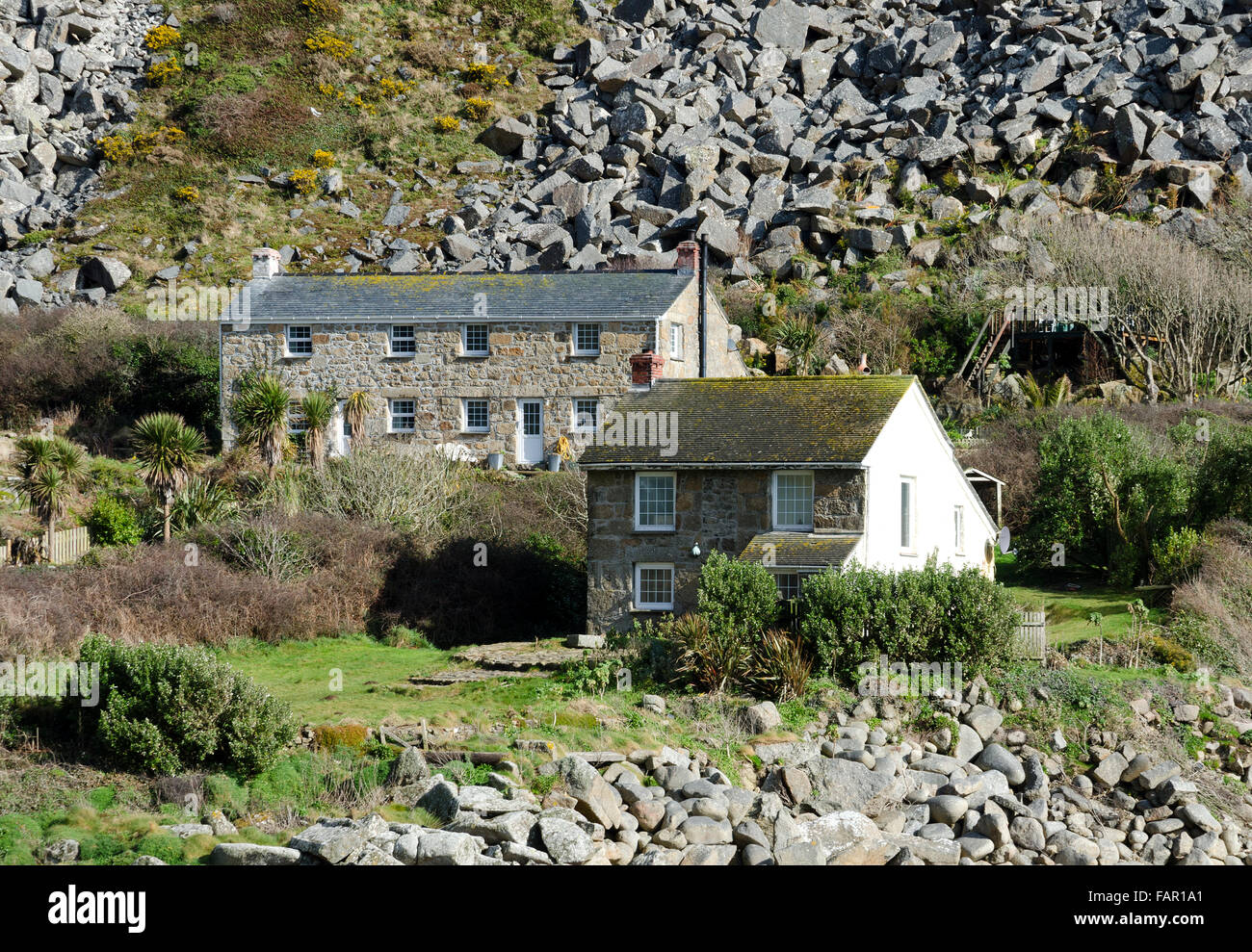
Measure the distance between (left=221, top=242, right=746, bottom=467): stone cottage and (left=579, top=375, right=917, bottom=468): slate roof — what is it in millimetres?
11778

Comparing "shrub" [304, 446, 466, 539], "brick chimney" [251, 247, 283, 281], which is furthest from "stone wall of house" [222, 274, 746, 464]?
"shrub" [304, 446, 466, 539]

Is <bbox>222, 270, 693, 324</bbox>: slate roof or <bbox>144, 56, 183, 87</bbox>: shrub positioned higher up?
<bbox>144, 56, 183, 87</bbox>: shrub

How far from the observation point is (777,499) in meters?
27.0

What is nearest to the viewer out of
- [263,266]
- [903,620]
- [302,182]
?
[903,620]

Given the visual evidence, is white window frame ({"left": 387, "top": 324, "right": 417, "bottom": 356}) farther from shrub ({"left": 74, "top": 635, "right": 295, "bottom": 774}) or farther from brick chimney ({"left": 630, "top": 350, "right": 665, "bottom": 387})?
shrub ({"left": 74, "top": 635, "right": 295, "bottom": 774})

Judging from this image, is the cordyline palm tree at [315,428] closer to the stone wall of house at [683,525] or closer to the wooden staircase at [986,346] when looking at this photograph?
the stone wall of house at [683,525]

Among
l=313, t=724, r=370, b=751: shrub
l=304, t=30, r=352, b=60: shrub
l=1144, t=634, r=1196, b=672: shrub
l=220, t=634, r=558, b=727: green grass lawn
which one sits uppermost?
l=304, t=30, r=352, b=60: shrub

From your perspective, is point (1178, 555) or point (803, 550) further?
point (1178, 555)

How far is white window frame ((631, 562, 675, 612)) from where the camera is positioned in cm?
2750

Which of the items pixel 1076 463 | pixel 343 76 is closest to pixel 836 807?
pixel 1076 463

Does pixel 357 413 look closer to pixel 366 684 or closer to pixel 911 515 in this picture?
pixel 366 684

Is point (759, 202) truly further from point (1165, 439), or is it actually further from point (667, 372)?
point (1165, 439)

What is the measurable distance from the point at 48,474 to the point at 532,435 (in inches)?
615

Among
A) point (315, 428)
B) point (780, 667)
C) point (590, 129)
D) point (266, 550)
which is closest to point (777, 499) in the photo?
point (780, 667)
